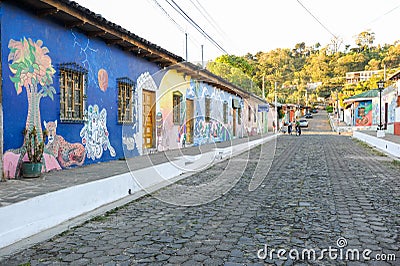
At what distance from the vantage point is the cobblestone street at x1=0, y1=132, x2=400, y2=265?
381 cm

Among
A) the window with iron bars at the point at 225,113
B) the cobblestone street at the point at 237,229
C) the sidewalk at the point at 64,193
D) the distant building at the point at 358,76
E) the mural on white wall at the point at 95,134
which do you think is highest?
the distant building at the point at 358,76

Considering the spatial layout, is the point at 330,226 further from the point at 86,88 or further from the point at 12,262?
the point at 86,88

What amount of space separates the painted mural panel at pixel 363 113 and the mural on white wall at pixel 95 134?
40640mm

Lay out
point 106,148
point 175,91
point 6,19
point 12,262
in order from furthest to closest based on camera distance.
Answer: point 175,91 → point 106,148 → point 6,19 → point 12,262

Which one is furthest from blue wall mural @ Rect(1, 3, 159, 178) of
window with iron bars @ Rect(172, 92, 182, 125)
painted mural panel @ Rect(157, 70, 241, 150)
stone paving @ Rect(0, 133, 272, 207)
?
window with iron bars @ Rect(172, 92, 182, 125)

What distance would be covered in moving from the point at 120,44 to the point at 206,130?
380 inches

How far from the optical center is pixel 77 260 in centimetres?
373

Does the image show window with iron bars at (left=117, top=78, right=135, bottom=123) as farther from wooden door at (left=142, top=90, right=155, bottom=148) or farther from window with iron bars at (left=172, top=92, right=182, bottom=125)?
window with iron bars at (left=172, top=92, right=182, bottom=125)

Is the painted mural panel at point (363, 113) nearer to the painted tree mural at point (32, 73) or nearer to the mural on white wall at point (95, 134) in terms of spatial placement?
the mural on white wall at point (95, 134)

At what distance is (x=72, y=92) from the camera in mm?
8406

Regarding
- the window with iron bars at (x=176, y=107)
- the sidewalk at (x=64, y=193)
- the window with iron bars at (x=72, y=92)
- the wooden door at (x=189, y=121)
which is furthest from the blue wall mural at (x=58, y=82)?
the wooden door at (x=189, y=121)

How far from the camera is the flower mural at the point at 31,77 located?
663 centimetres

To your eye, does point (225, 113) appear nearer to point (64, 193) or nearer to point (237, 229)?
point (64, 193)

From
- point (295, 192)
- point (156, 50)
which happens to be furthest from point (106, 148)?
point (295, 192)
